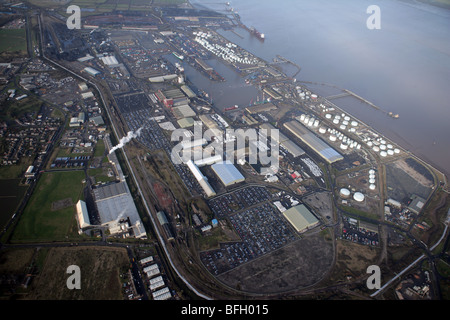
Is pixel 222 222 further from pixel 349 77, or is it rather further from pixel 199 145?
pixel 349 77

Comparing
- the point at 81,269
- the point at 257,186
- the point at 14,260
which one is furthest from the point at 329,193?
the point at 14,260

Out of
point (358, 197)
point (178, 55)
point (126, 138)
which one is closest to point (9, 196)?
point (126, 138)

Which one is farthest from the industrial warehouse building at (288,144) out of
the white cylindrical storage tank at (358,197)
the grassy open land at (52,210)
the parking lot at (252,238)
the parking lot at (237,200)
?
the grassy open land at (52,210)

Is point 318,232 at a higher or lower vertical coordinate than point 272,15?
lower

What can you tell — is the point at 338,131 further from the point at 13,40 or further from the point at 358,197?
the point at 13,40

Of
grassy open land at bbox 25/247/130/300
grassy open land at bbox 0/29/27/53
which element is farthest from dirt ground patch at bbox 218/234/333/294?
grassy open land at bbox 0/29/27/53

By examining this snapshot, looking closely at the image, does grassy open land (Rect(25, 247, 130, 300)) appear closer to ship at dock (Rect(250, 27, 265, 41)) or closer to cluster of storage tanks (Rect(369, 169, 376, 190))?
cluster of storage tanks (Rect(369, 169, 376, 190))
